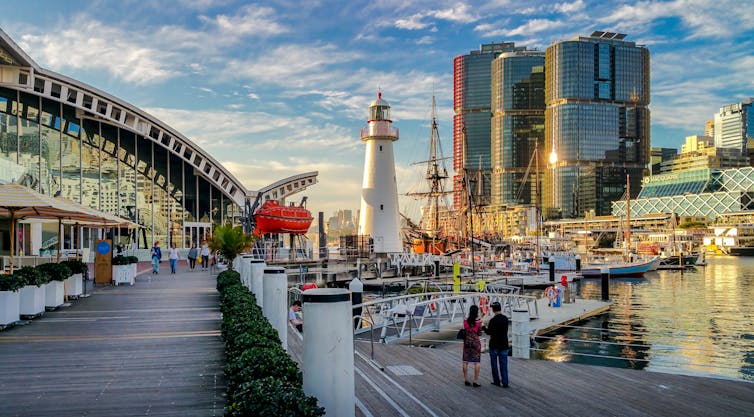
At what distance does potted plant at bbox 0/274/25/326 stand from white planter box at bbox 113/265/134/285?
1119cm

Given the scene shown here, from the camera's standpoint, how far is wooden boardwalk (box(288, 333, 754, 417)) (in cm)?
1009

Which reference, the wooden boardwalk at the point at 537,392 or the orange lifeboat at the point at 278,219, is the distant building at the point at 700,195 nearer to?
the orange lifeboat at the point at 278,219

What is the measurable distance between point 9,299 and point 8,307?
17 centimetres

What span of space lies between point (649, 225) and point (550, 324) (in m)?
169

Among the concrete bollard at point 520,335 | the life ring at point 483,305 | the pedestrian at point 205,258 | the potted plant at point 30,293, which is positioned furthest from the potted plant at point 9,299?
the pedestrian at point 205,258

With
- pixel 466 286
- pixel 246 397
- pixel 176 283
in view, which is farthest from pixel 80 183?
pixel 246 397

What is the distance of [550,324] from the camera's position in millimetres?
26969

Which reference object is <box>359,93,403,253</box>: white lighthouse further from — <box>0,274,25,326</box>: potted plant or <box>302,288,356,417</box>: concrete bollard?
<box>302,288,356,417</box>: concrete bollard

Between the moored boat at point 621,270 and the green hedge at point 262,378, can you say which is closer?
the green hedge at point 262,378

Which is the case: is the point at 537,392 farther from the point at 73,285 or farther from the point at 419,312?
the point at 419,312

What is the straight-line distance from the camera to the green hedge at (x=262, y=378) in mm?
5684

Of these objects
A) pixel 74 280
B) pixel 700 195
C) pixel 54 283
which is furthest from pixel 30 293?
pixel 700 195

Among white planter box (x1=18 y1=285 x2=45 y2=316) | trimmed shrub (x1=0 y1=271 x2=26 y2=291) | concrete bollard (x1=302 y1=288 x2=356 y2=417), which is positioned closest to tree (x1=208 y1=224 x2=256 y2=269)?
white planter box (x1=18 y1=285 x2=45 y2=316)

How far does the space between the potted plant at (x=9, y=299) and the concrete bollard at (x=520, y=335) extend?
12.1m
